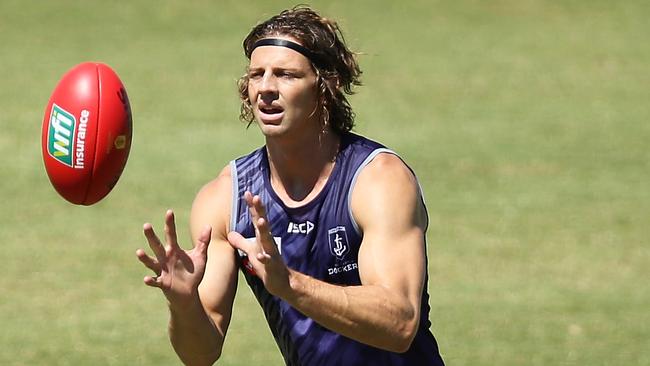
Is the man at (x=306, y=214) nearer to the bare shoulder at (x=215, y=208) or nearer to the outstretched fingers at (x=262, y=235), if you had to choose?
the bare shoulder at (x=215, y=208)

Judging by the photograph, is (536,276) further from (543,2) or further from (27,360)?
(543,2)

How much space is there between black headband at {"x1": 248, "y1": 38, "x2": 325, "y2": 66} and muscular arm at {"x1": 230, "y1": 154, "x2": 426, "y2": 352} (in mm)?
536

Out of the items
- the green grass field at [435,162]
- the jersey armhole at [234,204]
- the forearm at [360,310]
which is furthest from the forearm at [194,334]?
the green grass field at [435,162]

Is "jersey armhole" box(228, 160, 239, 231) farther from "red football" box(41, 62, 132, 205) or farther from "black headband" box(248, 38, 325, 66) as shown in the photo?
"red football" box(41, 62, 132, 205)

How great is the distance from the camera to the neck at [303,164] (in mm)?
6656

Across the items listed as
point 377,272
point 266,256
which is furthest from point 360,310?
point 266,256

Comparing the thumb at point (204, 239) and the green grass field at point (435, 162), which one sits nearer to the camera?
the thumb at point (204, 239)

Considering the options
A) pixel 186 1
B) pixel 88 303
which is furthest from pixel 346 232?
pixel 186 1

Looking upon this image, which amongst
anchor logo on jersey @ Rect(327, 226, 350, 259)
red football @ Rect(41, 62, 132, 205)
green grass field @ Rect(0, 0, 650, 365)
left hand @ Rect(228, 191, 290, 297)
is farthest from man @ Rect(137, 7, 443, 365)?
green grass field @ Rect(0, 0, 650, 365)

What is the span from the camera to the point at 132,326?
1084 cm

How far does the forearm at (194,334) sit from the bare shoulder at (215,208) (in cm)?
44

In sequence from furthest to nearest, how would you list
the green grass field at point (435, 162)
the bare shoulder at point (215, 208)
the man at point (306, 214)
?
1. the green grass field at point (435, 162)
2. the bare shoulder at point (215, 208)
3. the man at point (306, 214)

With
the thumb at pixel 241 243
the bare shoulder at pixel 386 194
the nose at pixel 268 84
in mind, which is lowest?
the thumb at pixel 241 243

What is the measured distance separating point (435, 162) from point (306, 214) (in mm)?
8446
